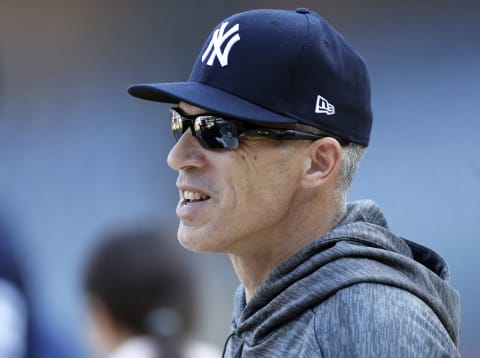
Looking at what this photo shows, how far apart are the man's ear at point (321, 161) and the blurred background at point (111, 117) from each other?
6.27 ft

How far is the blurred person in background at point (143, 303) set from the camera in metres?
3.05

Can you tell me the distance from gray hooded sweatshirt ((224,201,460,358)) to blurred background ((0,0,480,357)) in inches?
76.0

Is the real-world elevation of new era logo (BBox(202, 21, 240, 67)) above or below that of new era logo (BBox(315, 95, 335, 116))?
above

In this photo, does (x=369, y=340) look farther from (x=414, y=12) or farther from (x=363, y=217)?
(x=414, y=12)

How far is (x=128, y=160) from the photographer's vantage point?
4129 mm

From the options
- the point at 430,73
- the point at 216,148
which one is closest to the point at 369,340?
the point at 216,148

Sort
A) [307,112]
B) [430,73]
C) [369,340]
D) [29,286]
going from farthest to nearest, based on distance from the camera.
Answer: [29,286], [430,73], [307,112], [369,340]

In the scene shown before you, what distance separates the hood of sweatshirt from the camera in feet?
5.58

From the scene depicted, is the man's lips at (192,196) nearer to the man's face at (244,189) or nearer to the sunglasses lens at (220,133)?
the man's face at (244,189)

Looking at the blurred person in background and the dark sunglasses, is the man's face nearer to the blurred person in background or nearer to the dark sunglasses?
→ the dark sunglasses

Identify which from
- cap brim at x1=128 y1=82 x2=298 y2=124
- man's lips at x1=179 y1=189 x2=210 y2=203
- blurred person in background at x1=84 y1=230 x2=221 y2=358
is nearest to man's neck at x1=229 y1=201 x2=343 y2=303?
man's lips at x1=179 y1=189 x2=210 y2=203

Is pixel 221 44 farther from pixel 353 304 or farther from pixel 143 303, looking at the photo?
pixel 143 303

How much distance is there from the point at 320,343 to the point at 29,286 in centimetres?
275

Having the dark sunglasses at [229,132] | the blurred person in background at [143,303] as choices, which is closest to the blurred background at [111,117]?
the blurred person in background at [143,303]
